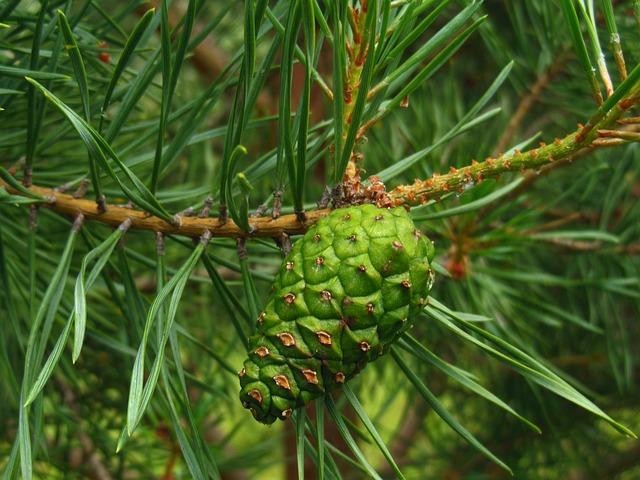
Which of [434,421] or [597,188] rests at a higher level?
[597,188]

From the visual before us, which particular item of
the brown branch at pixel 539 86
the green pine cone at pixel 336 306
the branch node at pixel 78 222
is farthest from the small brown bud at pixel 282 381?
the brown branch at pixel 539 86

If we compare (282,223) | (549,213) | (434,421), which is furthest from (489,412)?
(282,223)

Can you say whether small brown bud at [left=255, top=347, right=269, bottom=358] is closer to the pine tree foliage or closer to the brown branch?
the pine tree foliage

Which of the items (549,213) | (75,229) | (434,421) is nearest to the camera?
(75,229)

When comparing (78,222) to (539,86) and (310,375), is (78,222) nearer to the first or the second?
(310,375)

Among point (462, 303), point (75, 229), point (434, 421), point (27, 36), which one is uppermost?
point (27, 36)

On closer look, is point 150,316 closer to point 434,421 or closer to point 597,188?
point 597,188

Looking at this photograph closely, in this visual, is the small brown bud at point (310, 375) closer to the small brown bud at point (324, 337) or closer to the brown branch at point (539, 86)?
the small brown bud at point (324, 337)
